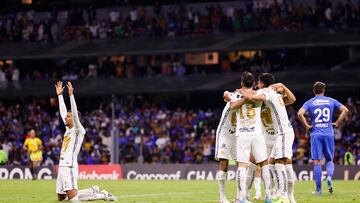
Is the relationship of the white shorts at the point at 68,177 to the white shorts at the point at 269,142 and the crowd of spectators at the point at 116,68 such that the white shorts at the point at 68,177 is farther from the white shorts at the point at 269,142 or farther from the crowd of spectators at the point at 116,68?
the crowd of spectators at the point at 116,68

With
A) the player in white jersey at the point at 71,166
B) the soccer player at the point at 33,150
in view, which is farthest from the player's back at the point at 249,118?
the soccer player at the point at 33,150

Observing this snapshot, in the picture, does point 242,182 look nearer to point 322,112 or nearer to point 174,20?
point 322,112

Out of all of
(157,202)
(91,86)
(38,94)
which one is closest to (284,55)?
(91,86)

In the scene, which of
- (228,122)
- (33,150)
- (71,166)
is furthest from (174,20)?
(228,122)

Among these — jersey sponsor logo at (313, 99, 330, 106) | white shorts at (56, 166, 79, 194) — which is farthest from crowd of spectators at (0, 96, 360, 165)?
white shorts at (56, 166, 79, 194)

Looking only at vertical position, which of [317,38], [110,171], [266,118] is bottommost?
[110,171]

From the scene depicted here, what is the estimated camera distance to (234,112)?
17984mm

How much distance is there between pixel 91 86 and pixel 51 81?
294cm

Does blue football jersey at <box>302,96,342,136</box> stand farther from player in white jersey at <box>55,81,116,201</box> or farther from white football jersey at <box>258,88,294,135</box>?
player in white jersey at <box>55,81,116,201</box>

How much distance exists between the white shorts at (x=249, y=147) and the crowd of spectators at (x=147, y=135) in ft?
70.3

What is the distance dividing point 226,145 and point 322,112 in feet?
13.9

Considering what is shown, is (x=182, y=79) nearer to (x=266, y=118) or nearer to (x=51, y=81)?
(x=51, y=81)

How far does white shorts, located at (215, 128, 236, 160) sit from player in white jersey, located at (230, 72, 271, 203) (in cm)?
114

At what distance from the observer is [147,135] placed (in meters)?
45.1
